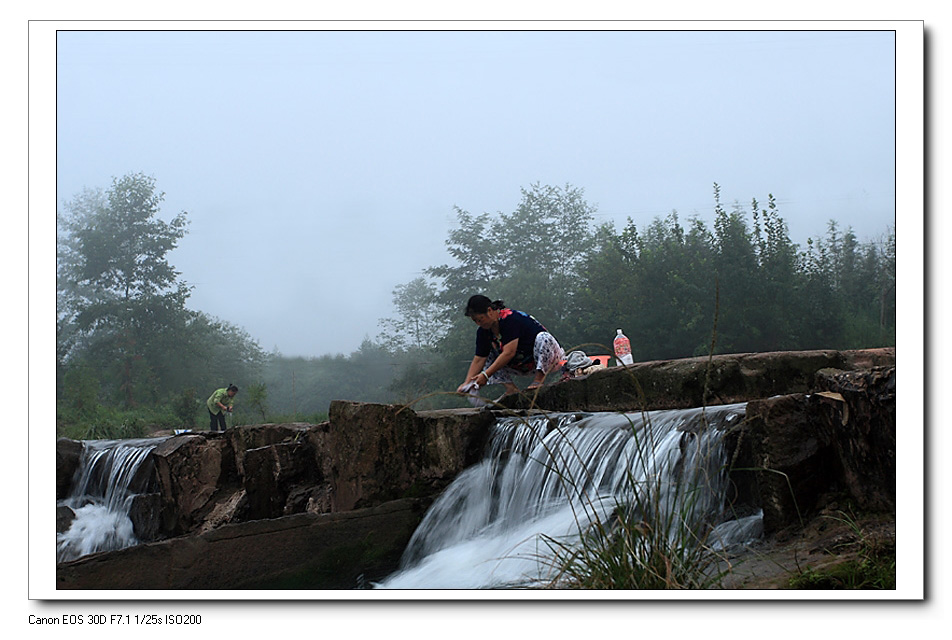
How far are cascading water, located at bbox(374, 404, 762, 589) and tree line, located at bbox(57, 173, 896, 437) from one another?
11.1 m

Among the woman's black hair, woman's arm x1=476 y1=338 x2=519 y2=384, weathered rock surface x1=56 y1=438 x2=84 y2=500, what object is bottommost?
weathered rock surface x1=56 y1=438 x2=84 y2=500

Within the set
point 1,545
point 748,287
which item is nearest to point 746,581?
point 1,545

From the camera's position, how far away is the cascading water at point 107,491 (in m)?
7.93

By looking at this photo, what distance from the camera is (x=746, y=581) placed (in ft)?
11.0

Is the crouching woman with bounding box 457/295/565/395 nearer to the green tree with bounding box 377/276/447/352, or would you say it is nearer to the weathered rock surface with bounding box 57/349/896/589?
the weathered rock surface with bounding box 57/349/896/589

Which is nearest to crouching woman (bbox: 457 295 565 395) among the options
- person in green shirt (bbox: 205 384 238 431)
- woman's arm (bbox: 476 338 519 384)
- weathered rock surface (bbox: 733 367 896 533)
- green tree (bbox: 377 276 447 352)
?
woman's arm (bbox: 476 338 519 384)

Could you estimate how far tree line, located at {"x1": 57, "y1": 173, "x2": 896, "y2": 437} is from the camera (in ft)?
63.2

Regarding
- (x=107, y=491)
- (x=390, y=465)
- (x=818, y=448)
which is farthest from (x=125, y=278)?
(x=818, y=448)

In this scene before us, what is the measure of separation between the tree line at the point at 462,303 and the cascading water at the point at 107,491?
656cm

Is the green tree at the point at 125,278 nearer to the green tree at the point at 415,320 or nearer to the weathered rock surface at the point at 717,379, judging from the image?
the green tree at the point at 415,320

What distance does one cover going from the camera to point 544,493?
487 centimetres

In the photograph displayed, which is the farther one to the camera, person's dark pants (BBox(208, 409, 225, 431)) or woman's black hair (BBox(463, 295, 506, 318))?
person's dark pants (BBox(208, 409, 225, 431))

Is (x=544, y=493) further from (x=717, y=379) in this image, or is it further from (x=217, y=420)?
(x=217, y=420)

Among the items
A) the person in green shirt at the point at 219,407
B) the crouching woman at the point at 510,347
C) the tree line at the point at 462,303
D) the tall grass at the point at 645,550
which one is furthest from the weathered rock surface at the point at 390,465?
the tree line at the point at 462,303
